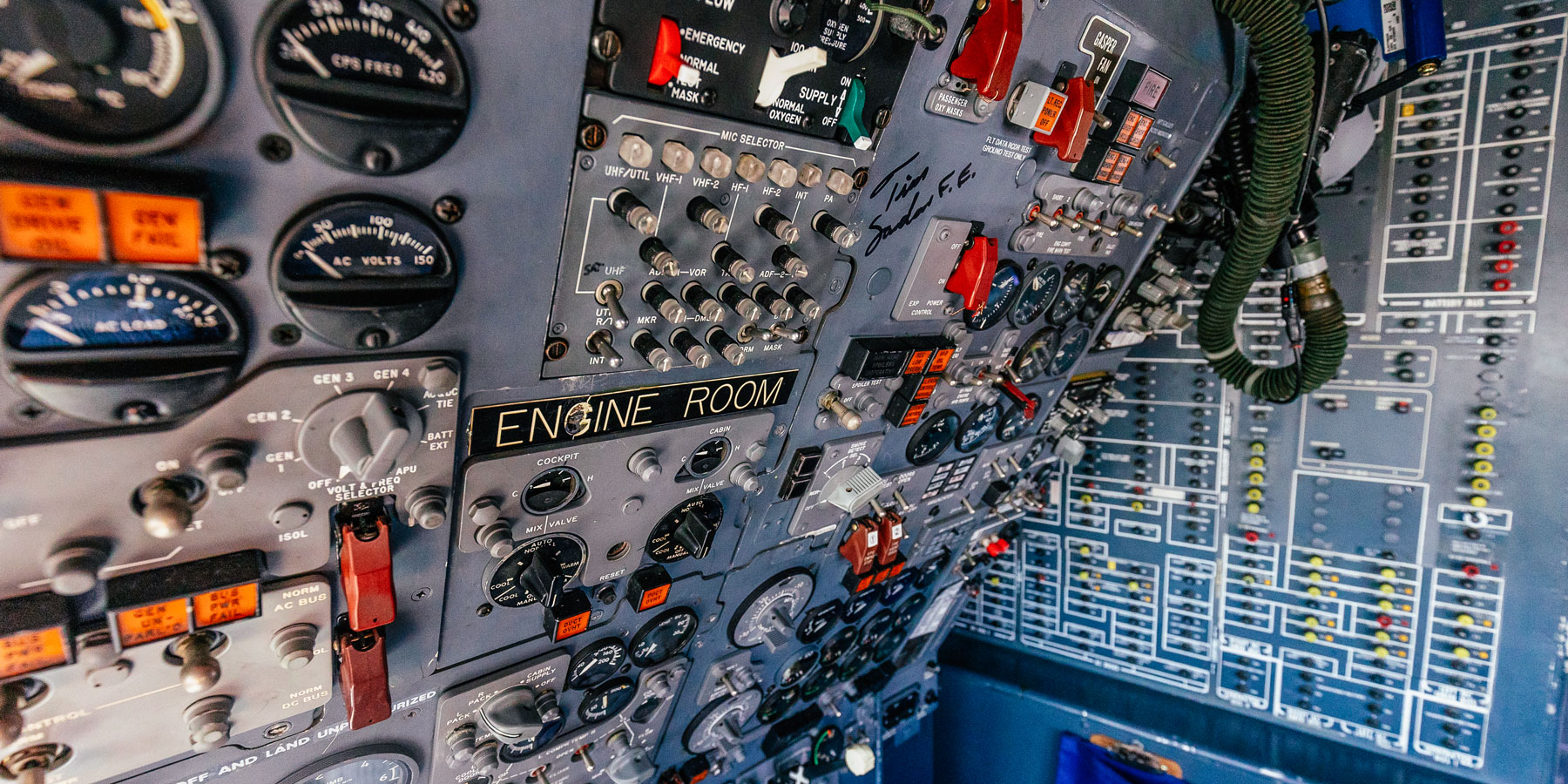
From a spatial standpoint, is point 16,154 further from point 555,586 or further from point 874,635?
point 874,635

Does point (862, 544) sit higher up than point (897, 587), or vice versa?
point (862, 544)

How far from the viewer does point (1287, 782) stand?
274cm

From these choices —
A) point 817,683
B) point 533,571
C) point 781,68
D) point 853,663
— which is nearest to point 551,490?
point 533,571

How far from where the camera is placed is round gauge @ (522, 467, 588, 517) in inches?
48.6

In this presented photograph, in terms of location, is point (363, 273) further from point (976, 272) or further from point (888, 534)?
point (888, 534)

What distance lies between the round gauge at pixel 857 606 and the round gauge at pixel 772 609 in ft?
1.12

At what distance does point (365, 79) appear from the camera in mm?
752

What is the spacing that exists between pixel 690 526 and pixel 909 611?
1.89 metres

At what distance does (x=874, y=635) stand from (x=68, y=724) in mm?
2666

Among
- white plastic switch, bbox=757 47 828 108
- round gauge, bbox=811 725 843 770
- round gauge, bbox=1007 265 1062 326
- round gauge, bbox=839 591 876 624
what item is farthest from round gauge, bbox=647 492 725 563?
round gauge, bbox=811 725 843 770

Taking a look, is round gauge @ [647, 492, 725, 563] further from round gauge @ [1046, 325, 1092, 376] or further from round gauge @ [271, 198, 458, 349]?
round gauge @ [1046, 325, 1092, 376]

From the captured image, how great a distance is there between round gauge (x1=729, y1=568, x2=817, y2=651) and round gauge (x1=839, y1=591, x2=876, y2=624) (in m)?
0.34

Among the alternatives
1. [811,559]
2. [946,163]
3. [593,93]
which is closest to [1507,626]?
[811,559]

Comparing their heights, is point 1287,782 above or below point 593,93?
below
